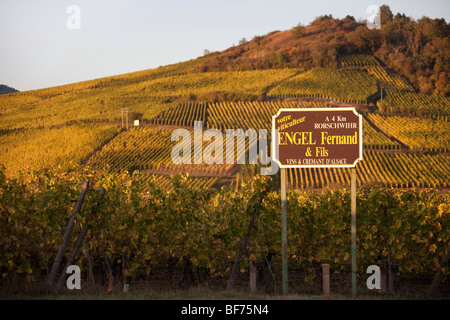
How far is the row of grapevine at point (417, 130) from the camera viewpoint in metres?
65.7

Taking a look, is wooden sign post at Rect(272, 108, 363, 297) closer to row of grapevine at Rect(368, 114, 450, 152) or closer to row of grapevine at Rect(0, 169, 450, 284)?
row of grapevine at Rect(0, 169, 450, 284)

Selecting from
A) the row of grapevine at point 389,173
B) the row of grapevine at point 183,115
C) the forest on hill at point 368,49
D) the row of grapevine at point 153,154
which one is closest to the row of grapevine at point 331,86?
the forest on hill at point 368,49

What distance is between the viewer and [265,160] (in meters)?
55.8

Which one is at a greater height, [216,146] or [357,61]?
[357,61]

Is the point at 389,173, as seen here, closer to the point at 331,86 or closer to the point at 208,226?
the point at 331,86

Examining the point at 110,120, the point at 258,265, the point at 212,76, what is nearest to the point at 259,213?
the point at 258,265

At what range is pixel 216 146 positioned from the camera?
66.4m

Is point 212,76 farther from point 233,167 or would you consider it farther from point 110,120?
point 233,167

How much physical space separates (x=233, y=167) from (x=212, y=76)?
61.6 m

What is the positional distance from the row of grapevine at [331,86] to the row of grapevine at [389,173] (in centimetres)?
2695

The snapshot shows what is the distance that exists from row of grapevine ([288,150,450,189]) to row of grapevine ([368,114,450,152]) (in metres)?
2.98

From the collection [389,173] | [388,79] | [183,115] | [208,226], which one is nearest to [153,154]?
[183,115]

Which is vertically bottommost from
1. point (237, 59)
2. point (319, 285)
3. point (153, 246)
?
point (319, 285)

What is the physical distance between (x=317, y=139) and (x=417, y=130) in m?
66.3
